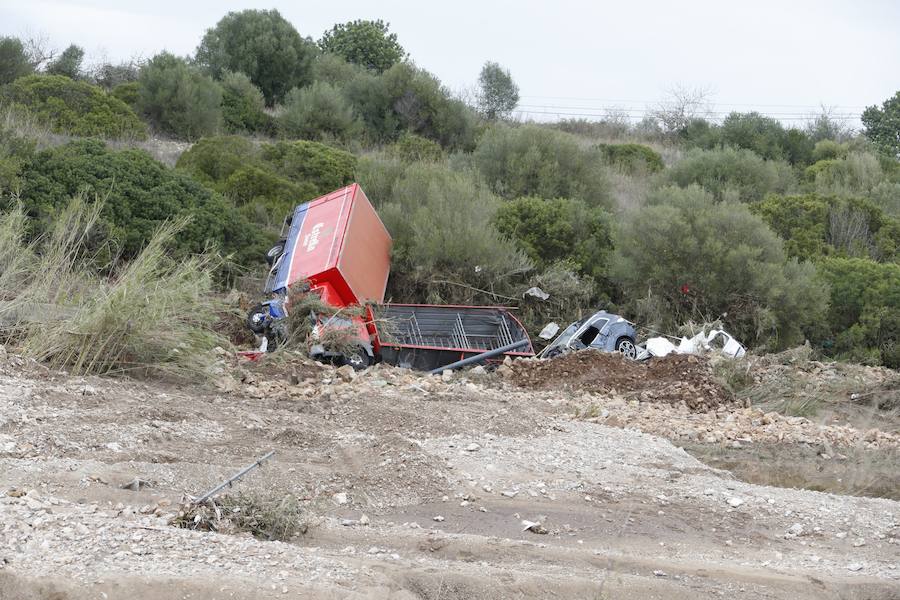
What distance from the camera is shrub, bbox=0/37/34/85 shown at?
32225 mm

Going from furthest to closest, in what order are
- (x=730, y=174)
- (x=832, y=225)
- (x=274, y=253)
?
(x=730, y=174) → (x=832, y=225) → (x=274, y=253)

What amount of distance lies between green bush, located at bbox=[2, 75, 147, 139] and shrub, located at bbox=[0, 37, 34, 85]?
4.12 metres

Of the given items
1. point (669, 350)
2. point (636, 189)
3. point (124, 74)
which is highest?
point (124, 74)

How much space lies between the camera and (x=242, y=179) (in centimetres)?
2145

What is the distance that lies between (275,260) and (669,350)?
6.43m

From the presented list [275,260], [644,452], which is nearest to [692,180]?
[275,260]

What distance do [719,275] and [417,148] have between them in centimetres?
1489

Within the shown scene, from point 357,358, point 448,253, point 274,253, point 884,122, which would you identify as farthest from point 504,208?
point 884,122

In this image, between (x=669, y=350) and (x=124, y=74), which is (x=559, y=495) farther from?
(x=124, y=74)

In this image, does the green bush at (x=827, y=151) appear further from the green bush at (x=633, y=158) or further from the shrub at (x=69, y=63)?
the shrub at (x=69, y=63)

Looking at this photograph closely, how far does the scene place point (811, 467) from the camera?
931 cm

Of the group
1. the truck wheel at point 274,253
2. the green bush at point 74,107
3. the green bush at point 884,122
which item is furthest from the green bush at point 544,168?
the green bush at point 884,122

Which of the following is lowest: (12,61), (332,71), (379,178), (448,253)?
(448,253)

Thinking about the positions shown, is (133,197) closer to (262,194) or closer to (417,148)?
(262,194)
